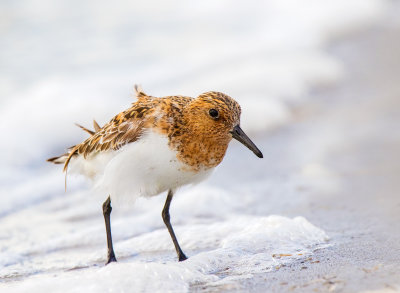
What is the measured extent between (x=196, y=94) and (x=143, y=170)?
6273mm

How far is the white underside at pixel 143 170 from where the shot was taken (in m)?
4.64

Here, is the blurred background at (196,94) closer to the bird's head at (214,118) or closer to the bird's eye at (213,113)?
the bird's head at (214,118)

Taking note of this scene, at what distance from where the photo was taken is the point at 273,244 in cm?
518

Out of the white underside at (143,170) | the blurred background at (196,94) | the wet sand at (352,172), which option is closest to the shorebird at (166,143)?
the white underside at (143,170)

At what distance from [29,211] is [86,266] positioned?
2075 mm

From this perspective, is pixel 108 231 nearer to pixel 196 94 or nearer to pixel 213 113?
pixel 213 113

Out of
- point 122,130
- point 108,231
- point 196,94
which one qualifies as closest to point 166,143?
point 122,130

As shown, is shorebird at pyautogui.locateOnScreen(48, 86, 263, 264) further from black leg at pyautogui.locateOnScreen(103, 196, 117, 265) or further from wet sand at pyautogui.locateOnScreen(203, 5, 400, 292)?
wet sand at pyautogui.locateOnScreen(203, 5, 400, 292)

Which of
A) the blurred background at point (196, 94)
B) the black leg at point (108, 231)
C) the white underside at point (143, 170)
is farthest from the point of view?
the blurred background at point (196, 94)

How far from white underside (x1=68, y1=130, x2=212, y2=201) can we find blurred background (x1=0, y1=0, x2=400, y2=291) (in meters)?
0.68

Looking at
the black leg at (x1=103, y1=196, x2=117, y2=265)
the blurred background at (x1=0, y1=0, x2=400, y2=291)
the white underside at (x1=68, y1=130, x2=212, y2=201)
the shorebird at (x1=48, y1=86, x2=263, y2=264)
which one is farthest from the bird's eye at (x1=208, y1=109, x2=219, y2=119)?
the black leg at (x1=103, y1=196, x2=117, y2=265)

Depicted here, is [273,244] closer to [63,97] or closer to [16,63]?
[63,97]

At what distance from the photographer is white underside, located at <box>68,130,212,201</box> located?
464 cm

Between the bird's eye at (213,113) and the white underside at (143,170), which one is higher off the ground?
the bird's eye at (213,113)
